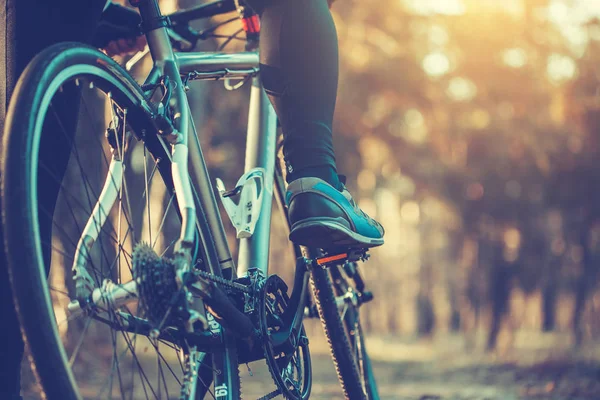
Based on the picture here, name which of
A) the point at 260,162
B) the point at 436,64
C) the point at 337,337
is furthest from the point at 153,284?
the point at 436,64

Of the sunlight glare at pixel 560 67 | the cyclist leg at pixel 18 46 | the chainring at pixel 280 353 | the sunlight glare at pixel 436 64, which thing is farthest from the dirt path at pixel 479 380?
the sunlight glare at pixel 436 64

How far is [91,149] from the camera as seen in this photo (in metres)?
7.70

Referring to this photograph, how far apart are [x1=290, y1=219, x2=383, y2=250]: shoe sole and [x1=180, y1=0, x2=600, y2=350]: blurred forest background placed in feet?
25.6

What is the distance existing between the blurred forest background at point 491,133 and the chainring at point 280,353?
7680 millimetres

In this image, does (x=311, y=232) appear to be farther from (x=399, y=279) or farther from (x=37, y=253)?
(x=399, y=279)

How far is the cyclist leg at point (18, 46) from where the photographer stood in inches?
65.2

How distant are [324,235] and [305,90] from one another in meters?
0.34

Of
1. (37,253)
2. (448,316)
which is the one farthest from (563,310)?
(37,253)

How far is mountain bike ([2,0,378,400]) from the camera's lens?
1152mm

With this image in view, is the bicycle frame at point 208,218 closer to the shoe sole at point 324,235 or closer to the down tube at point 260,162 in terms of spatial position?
the down tube at point 260,162

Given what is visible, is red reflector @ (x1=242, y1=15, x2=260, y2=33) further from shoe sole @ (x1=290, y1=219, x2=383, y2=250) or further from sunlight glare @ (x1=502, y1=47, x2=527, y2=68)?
sunlight glare @ (x1=502, y1=47, x2=527, y2=68)

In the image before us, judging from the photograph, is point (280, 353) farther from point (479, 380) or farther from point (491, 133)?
point (491, 133)

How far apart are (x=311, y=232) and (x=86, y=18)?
25.4 inches

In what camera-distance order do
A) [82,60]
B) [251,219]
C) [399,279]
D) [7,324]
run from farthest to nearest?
[399,279] → [251,219] → [7,324] → [82,60]
